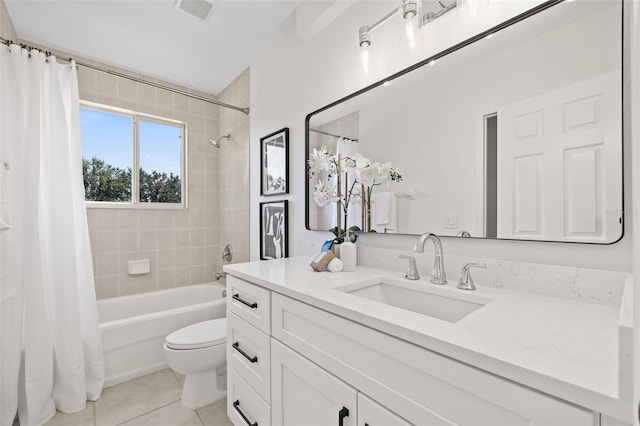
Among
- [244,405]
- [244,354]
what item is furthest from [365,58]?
[244,405]

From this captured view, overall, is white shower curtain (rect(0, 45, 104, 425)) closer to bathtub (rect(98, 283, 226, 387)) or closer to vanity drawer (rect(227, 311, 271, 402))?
bathtub (rect(98, 283, 226, 387))

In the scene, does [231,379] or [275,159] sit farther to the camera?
[275,159]

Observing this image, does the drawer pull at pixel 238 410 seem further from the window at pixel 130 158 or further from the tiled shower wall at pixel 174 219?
the window at pixel 130 158

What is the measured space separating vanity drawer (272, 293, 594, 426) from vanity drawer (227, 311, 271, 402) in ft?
0.75

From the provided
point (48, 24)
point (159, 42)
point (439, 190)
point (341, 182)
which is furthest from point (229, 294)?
point (48, 24)

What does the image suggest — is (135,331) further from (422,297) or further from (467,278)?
(467,278)

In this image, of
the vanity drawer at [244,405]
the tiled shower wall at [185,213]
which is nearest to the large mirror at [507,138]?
the vanity drawer at [244,405]

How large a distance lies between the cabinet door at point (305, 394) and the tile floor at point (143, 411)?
0.83 meters

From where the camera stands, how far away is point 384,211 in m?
1.39

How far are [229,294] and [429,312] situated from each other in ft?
3.00

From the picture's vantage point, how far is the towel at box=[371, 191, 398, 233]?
135cm

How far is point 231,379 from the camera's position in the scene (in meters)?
1.40

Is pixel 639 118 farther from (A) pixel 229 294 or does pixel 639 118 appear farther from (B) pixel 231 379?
(B) pixel 231 379

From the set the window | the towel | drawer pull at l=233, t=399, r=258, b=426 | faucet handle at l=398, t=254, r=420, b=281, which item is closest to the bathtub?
the window
